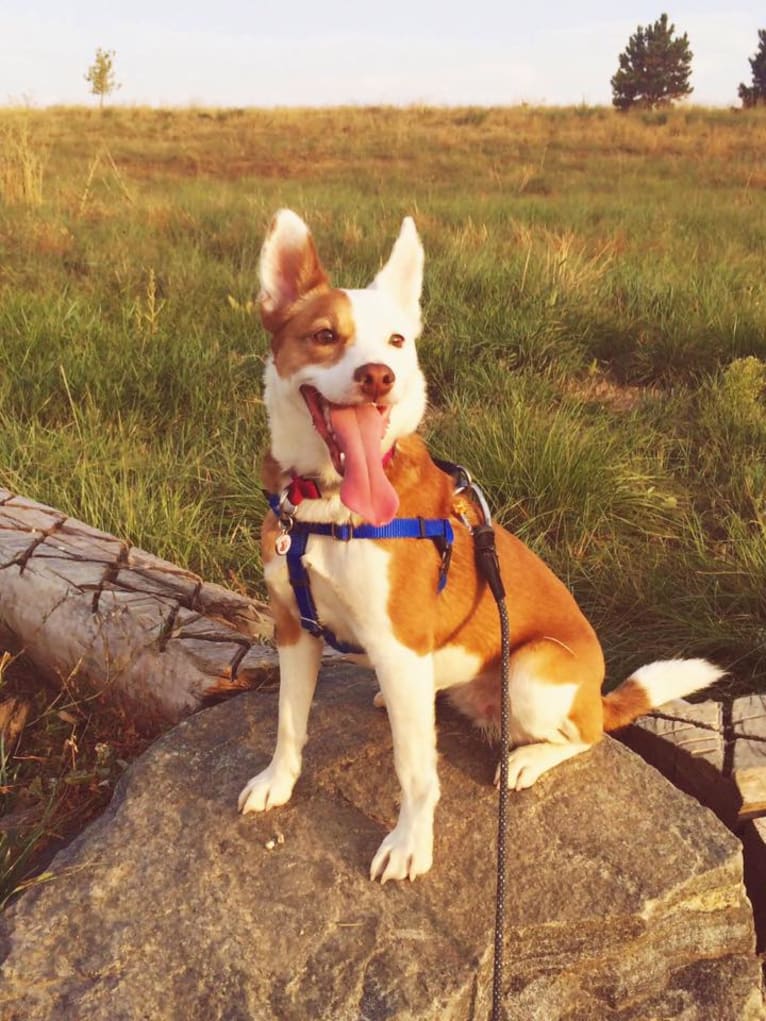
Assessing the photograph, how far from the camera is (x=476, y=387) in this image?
4.89 meters

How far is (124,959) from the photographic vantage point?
1.85 m

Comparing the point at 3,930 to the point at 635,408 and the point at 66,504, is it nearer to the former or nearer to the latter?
the point at 66,504

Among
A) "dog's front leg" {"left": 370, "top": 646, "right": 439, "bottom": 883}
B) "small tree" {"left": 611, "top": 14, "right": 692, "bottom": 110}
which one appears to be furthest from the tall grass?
"small tree" {"left": 611, "top": 14, "right": 692, "bottom": 110}

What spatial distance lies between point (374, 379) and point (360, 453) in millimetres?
181

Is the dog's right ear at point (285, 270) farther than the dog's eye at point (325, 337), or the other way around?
the dog's right ear at point (285, 270)

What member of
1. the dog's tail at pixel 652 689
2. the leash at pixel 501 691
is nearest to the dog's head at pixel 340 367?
the leash at pixel 501 691

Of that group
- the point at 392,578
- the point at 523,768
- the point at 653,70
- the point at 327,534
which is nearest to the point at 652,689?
the point at 523,768

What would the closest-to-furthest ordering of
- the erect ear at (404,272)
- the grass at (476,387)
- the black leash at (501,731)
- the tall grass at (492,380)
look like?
the black leash at (501,731)
the erect ear at (404,272)
the grass at (476,387)
the tall grass at (492,380)

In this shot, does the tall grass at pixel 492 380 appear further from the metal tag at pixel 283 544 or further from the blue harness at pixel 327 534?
the metal tag at pixel 283 544

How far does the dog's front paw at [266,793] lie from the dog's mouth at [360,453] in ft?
2.49

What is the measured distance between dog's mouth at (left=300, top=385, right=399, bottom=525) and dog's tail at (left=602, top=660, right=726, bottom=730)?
102cm

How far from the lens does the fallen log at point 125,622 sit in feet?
9.02

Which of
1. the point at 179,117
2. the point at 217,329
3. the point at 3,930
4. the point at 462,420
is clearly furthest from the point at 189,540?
the point at 179,117

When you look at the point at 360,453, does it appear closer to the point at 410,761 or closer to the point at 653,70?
the point at 410,761
